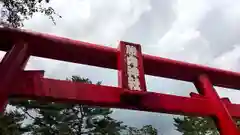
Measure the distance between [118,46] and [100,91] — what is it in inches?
30.3

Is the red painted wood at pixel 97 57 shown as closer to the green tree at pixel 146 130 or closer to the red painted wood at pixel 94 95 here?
the red painted wood at pixel 94 95

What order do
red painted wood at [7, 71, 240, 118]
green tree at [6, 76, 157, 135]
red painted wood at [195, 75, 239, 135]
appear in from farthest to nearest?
green tree at [6, 76, 157, 135]
red painted wood at [195, 75, 239, 135]
red painted wood at [7, 71, 240, 118]

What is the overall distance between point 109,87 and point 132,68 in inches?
15.7

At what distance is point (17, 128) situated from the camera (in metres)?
13.6

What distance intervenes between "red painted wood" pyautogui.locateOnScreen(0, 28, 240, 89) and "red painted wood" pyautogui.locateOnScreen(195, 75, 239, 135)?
171 mm

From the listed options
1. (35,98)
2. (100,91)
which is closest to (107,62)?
(100,91)

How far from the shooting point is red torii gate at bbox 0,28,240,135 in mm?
2693

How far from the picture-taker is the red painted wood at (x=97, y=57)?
3061 millimetres

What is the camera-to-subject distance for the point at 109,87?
3.06 m

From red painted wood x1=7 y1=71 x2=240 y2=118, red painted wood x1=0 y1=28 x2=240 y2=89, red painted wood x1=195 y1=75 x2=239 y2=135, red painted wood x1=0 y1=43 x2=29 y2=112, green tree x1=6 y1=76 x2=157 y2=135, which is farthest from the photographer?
green tree x1=6 y1=76 x2=157 y2=135

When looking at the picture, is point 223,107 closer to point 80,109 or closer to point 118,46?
point 118,46

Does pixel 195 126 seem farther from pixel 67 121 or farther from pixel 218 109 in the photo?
pixel 218 109

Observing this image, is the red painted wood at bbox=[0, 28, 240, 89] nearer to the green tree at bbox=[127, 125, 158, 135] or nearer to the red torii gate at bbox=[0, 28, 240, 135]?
the red torii gate at bbox=[0, 28, 240, 135]

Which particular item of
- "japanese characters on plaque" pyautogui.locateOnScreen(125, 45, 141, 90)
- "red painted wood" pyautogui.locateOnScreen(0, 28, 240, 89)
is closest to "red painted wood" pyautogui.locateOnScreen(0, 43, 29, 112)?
"red painted wood" pyautogui.locateOnScreen(0, 28, 240, 89)
